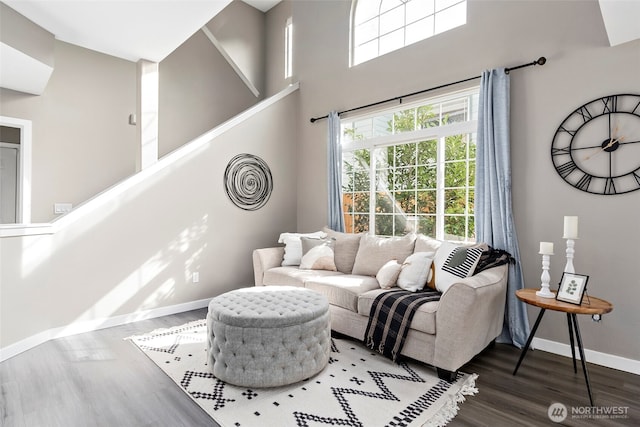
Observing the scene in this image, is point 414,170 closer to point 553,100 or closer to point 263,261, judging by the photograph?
point 553,100

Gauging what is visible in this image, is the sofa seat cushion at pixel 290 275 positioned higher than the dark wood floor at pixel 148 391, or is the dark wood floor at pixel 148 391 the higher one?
the sofa seat cushion at pixel 290 275

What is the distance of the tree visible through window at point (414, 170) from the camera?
349cm

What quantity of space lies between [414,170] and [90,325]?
3.57m

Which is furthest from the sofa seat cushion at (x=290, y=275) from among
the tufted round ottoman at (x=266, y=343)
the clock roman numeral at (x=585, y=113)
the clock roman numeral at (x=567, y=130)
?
the clock roman numeral at (x=585, y=113)

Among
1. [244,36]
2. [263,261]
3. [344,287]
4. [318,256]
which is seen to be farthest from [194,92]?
[344,287]

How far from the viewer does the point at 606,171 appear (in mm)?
2668

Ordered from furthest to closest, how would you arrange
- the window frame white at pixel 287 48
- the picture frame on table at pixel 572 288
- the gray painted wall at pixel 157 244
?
1. the window frame white at pixel 287 48
2. the gray painted wall at pixel 157 244
3. the picture frame on table at pixel 572 288

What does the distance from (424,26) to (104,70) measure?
13.3 feet

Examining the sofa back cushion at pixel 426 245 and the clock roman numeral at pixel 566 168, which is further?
the sofa back cushion at pixel 426 245

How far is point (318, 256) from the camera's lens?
3.92 m

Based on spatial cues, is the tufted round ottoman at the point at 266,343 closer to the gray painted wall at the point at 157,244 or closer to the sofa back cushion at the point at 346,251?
the sofa back cushion at the point at 346,251

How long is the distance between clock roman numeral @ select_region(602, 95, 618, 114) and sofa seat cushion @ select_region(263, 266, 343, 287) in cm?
262

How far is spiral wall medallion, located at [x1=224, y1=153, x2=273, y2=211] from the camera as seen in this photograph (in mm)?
4434

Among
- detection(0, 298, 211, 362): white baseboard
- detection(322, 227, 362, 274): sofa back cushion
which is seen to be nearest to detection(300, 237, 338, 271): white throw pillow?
detection(322, 227, 362, 274): sofa back cushion
